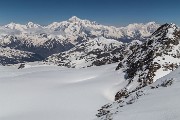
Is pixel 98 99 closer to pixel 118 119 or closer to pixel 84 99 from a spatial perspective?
pixel 84 99

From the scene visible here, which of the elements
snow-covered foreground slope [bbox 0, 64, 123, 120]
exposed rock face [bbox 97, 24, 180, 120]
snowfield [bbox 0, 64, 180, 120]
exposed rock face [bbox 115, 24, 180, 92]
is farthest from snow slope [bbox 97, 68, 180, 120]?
exposed rock face [bbox 115, 24, 180, 92]

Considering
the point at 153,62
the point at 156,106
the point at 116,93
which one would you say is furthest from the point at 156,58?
the point at 156,106

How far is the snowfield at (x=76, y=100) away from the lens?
18366mm

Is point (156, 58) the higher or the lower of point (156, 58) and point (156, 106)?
the higher

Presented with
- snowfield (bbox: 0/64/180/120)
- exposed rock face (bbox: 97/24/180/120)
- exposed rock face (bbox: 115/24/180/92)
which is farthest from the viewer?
exposed rock face (bbox: 115/24/180/92)

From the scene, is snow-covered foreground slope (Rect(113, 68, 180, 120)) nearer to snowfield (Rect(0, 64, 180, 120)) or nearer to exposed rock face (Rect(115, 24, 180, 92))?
snowfield (Rect(0, 64, 180, 120))

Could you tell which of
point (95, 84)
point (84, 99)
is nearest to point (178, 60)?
point (95, 84)

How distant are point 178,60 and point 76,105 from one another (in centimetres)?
1970

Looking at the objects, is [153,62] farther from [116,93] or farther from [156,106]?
[156,106]

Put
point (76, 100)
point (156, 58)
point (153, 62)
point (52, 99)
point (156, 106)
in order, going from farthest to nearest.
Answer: point (156, 58) < point (153, 62) < point (52, 99) < point (76, 100) < point (156, 106)

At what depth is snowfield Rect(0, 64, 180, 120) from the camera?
18366 mm

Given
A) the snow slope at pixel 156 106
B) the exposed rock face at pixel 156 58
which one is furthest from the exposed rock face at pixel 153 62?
the snow slope at pixel 156 106

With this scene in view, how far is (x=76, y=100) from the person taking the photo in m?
41.0

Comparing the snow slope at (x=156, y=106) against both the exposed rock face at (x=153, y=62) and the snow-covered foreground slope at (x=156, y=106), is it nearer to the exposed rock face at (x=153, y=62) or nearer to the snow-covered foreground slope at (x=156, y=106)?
the snow-covered foreground slope at (x=156, y=106)
